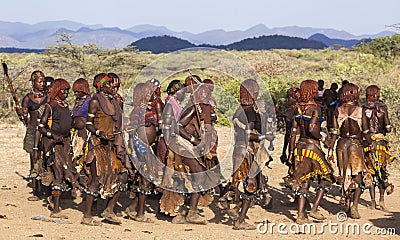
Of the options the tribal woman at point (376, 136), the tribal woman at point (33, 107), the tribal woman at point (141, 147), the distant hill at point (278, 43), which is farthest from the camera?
the distant hill at point (278, 43)

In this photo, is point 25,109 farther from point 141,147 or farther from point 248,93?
point 248,93

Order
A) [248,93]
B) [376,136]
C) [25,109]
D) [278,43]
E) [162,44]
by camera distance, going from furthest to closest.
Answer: [278,43], [162,44], [25,109], [376,136], [248,93]

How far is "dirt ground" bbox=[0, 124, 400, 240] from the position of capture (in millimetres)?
6684

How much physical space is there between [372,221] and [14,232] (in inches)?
166

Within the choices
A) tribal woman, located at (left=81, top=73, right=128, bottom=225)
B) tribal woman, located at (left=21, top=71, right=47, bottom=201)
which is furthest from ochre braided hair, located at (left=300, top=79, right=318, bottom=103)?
tribal woman, located at (left=21, top=71, right=47, bottom=201)

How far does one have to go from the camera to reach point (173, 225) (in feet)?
24.5

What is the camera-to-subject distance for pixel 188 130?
24.3 feet

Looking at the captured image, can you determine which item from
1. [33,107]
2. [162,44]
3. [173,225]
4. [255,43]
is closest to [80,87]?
[33,107]

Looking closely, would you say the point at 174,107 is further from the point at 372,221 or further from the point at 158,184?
the point at 372,221

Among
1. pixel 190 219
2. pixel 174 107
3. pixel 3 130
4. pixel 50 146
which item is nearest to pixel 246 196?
pixel 190 219

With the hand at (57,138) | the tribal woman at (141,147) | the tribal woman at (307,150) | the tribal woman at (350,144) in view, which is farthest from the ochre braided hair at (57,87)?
the tribal woman at (350,144)

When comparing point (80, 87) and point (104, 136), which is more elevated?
point (80, 87)

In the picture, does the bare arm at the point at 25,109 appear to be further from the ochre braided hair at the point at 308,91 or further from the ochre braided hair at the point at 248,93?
the ochre braided hair at the point at 308,91

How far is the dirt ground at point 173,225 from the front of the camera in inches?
263
